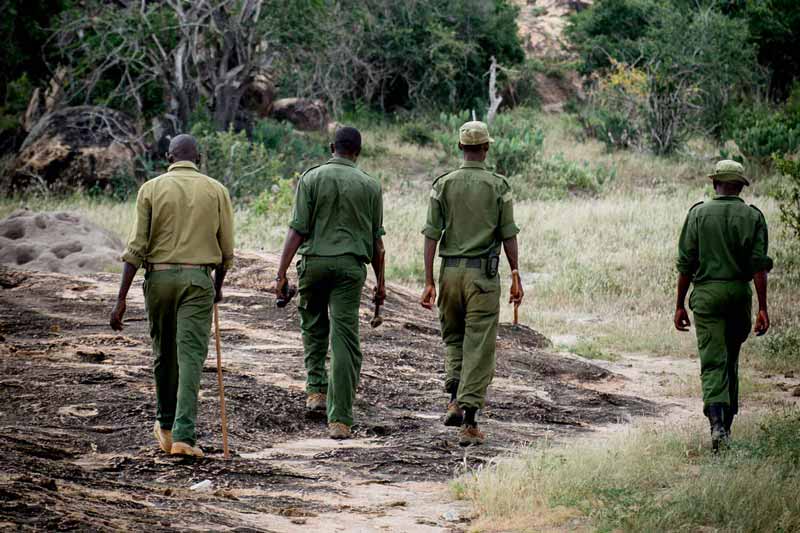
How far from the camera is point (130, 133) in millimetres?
24250

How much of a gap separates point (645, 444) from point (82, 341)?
5.16 metres

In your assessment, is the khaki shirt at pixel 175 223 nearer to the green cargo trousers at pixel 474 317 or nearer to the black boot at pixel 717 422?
the green cargo trousers at pixel 474 317

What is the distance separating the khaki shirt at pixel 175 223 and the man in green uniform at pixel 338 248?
86cm

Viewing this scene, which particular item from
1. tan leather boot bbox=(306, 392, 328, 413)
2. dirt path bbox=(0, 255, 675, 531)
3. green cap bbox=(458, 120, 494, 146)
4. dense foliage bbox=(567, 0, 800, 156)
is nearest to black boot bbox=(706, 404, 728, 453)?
dirt path bbox=(0, 255, 675, 531)

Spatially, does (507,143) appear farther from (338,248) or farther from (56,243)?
(338,248)

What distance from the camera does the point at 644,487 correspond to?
18.8 ft

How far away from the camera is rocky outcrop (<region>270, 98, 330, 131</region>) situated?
32688 mm

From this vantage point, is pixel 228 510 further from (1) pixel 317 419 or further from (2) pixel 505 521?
(1) pixel 317 419

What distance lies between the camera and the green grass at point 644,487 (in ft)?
16.2

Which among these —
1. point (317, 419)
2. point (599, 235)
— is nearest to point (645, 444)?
point (317, 419)

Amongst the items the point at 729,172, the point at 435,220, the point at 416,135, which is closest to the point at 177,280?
the point at 435,220

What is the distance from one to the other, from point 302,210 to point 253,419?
1580mm

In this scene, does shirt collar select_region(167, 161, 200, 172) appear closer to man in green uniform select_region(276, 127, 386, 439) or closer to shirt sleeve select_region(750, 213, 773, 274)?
man in green uniform select_region(276, 127, 386, 439)

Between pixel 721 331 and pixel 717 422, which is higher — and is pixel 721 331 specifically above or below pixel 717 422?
above
